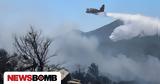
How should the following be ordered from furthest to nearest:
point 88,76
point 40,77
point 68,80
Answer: point 88,76
point 68,80
point 40,77

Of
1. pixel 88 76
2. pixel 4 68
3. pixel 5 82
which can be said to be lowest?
pixel 88 76

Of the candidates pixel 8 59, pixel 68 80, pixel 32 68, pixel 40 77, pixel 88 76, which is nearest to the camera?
pixel 40 77

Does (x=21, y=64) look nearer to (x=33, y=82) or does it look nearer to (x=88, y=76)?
(x=33, y=82)

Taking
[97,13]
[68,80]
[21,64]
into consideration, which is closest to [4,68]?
[21,64]

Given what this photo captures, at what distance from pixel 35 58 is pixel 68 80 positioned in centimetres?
1311

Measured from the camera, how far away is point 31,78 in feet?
69.6

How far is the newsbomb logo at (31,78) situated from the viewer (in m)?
21.1

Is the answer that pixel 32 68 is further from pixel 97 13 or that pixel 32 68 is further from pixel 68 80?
pixel 97 13

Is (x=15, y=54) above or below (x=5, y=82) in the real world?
below

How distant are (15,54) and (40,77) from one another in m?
64.7

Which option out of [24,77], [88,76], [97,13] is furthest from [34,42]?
[88,76]

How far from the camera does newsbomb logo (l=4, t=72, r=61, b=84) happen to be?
69.2 ft

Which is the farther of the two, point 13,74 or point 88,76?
point 88,76

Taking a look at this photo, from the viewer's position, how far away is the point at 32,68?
73562 millimetres
